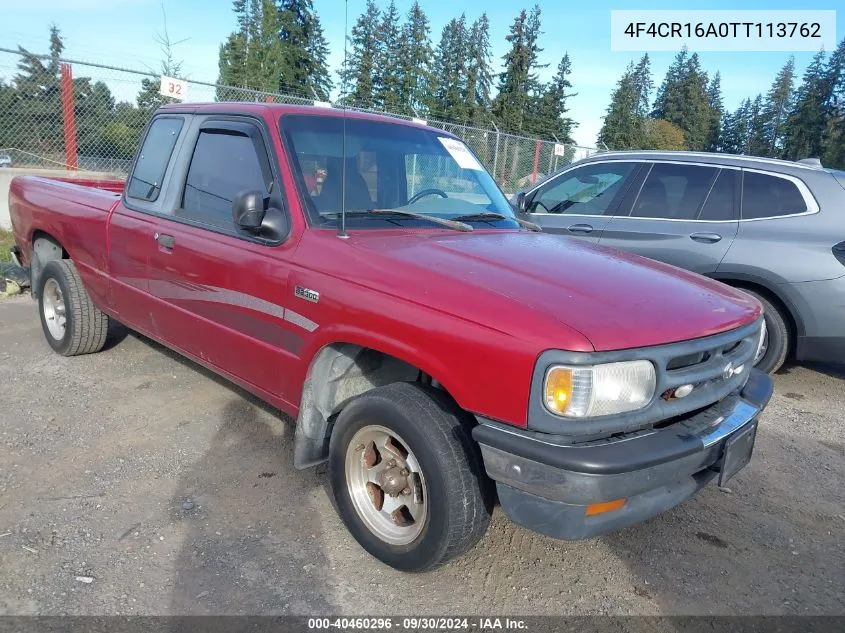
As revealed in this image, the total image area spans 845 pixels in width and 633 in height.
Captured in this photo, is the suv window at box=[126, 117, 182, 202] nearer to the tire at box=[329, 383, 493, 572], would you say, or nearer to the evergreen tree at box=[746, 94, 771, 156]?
the tire at box=[329, 383, 493, 572]

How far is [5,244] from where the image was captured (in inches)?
341

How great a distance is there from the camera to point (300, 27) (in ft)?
20.5

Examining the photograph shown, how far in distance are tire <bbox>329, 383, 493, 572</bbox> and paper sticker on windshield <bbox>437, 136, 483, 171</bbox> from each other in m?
1.79

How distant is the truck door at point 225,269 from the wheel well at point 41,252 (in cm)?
166

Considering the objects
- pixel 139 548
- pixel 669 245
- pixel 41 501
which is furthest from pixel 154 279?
pixel 669 245

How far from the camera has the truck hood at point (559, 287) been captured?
7.16 feet

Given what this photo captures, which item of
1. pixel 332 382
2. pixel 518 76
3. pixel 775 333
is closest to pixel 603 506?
pixel 332 382

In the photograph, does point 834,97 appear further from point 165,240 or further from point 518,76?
point 165,240

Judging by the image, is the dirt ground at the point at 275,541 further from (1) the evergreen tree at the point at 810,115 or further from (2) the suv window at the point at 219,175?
(1) the evergreen tree at the point at 810,115

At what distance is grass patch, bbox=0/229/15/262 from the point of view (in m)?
8.22

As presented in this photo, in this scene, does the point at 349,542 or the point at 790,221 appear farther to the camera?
the point at 790,221

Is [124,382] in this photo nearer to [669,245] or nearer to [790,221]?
[669,245]

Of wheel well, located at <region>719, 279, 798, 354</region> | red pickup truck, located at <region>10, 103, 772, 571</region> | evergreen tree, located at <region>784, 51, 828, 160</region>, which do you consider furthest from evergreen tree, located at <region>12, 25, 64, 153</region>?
evergreen tree, located at <region>784, 51, 828, 160</region>

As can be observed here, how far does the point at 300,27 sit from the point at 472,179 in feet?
11.6
